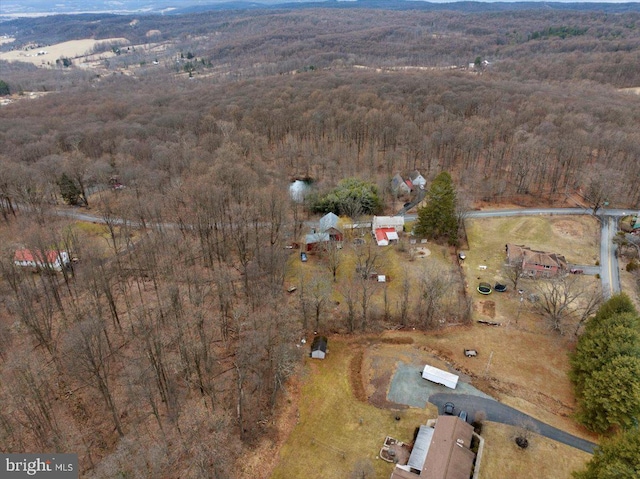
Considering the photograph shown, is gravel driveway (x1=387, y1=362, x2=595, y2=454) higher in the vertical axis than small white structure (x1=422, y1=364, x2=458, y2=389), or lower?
lower

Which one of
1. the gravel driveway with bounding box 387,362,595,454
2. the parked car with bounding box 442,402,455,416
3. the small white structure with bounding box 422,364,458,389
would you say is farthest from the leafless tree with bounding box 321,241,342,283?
the parked car with bounding box 442,402,455,416

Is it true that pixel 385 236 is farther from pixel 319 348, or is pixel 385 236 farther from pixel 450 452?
pixel 450 452

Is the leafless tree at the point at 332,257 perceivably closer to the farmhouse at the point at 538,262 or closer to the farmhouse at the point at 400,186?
the farmhouse at the point at 538,262

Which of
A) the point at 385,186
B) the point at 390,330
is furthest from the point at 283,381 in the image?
the point at 385,186

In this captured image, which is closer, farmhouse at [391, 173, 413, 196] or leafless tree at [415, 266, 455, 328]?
leafless tree at [415, 266, 455, 328]

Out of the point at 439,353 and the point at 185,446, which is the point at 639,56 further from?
the point at 185,446

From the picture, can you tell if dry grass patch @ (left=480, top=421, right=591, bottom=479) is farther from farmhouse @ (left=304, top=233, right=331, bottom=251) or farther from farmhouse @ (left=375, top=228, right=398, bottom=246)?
farmhouse @ (left=304, top=233, right=331, bottom=251)

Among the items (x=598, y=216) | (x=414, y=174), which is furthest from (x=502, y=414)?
(x=414, y=174)
